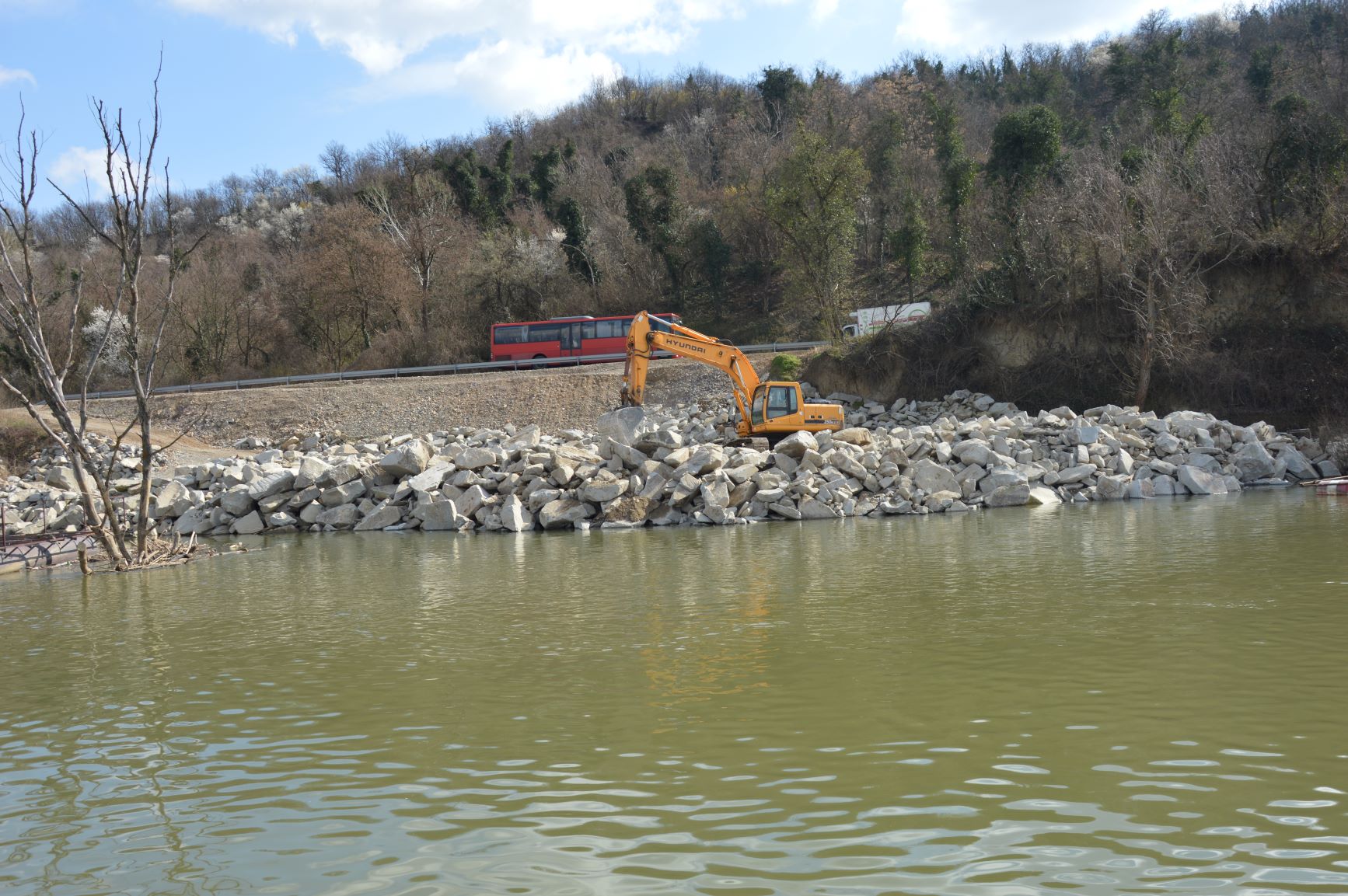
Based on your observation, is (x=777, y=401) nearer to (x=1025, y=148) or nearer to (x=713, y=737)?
(x=713, y=737)

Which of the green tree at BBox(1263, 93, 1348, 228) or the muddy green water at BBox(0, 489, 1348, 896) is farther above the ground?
the green tree at BBox(1263, 93, 1348, 228)

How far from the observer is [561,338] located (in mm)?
45312

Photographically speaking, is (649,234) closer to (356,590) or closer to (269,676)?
(356,590)

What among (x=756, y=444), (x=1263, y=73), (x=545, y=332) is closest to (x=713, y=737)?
(x=756, y=444)

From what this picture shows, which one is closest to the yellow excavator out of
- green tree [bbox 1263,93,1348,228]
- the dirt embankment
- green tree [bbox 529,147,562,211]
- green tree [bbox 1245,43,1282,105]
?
the dirt embankment

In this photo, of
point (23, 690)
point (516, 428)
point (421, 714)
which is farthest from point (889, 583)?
point (516, 428)

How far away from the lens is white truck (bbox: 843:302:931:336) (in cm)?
3878

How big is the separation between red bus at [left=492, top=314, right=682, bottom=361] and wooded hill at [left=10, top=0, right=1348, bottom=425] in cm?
490

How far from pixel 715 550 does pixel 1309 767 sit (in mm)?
11591

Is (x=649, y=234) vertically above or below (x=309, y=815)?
above

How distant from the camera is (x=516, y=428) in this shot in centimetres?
3681

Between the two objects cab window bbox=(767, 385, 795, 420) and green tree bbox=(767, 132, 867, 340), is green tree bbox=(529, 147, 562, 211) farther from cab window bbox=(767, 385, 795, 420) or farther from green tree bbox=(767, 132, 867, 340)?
cab window bbox=(767, 385, 795, 420)

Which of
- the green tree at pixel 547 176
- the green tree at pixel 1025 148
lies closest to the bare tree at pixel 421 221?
the green tree at pixel 547 176

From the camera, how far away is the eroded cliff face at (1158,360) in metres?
29.1
